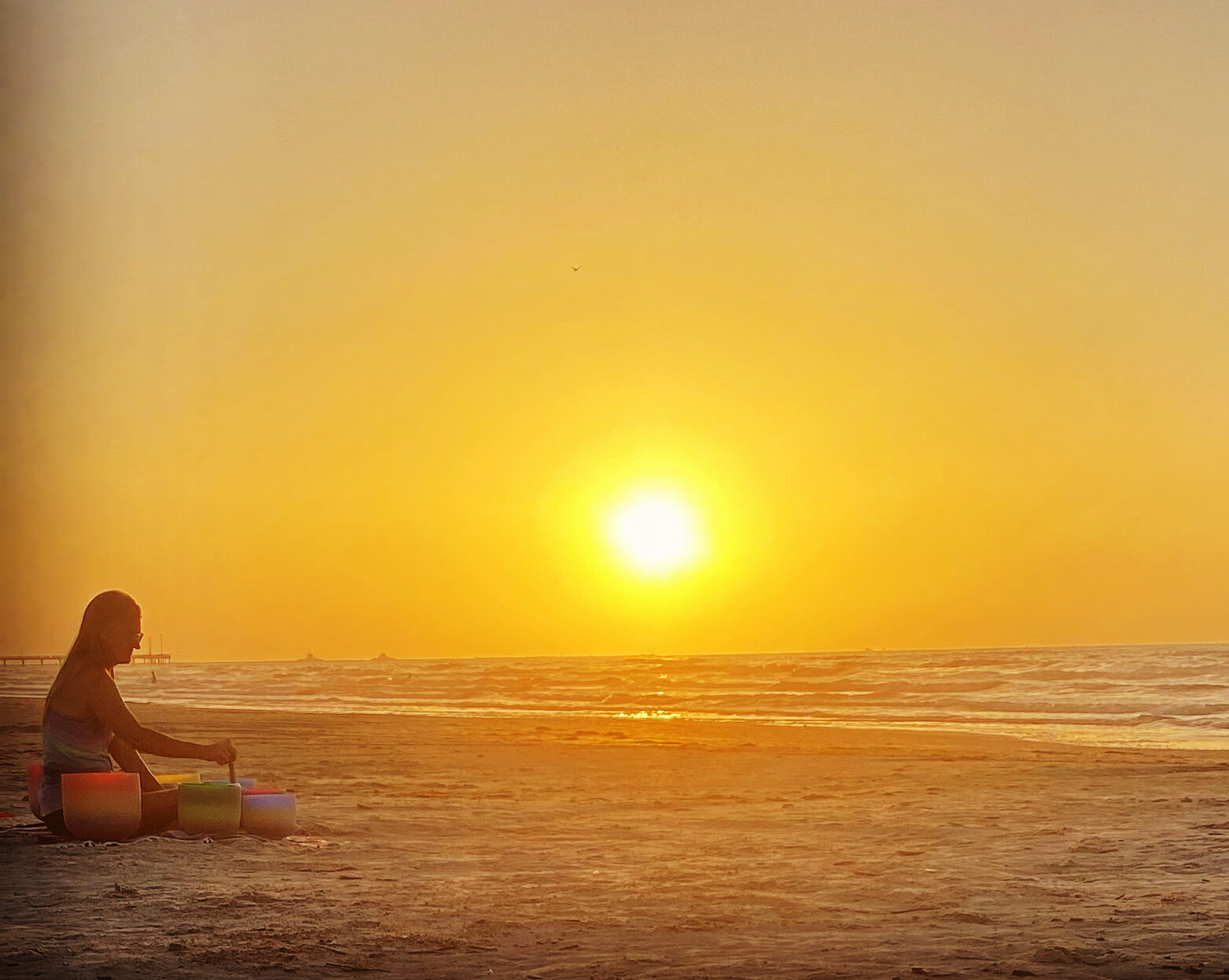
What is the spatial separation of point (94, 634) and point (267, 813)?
1981 mm

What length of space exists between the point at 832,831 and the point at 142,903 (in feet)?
19.9

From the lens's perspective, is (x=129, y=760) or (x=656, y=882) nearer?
(x=656, y=882)

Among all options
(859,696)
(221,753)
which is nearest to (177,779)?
(221,753)

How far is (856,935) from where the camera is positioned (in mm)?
6715

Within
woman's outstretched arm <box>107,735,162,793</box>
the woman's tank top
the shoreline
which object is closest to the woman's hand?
woman's outstretched arm <box>107,735,162,793</box>

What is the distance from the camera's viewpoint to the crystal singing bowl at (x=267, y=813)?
9422 millimetres

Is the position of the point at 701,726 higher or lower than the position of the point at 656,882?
lower

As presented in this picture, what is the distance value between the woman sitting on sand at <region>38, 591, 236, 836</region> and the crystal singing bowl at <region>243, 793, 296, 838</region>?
1.00 metres

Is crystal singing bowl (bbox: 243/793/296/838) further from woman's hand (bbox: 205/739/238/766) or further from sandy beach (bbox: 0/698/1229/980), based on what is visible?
woman's hand (bbox: 205/739/238/766)

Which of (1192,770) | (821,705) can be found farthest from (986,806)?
(821,705)

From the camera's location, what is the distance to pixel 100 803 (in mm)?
8500

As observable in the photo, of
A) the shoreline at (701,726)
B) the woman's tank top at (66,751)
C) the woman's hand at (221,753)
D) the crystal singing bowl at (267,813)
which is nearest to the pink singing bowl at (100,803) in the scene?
the woman's tank top at (66,751)

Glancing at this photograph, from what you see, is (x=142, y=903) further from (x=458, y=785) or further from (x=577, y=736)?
(x=577, y=736)

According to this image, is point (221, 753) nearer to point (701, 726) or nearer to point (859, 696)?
point (701, 726)
